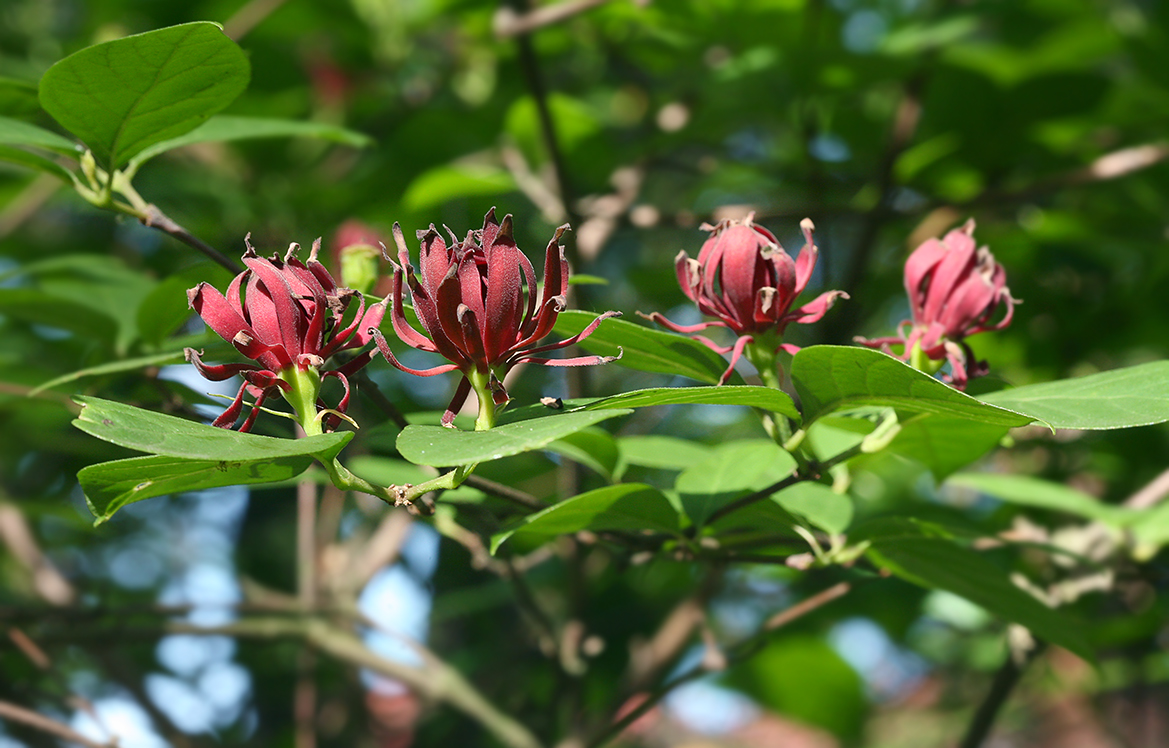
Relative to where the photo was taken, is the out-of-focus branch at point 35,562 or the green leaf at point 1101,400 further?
the out-of-focus branch at point 35,562

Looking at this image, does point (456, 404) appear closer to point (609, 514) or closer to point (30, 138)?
point (609, 514)

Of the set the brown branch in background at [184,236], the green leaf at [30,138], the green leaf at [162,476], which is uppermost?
the green leaf at [30,138]

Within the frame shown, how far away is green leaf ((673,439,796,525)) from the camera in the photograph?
826mm

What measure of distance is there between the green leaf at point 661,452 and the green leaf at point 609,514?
0.21 metres

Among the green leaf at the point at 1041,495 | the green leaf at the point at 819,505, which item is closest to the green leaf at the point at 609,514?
the green leaf at the point at 819,505

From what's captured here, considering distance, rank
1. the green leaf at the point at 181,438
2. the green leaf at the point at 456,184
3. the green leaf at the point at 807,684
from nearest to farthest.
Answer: the green leaf at the point at 181,438
the green leaf at the point at 456,184
the green leaf at the point at 807,684

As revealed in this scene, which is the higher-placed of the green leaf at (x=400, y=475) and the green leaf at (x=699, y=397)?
the green leaf at (x=699, y=397)

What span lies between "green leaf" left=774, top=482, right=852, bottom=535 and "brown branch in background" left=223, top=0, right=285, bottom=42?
110cm

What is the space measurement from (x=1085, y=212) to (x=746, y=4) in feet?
2.43

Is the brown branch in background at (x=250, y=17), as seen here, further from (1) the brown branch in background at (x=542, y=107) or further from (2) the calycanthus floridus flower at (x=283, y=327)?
(2) the calycanthus floridus flower at (x=283, y=327)

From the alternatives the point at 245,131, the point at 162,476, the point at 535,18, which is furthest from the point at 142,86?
the point at 535,18

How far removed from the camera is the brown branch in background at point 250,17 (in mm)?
1483

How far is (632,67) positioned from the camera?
7.02ft

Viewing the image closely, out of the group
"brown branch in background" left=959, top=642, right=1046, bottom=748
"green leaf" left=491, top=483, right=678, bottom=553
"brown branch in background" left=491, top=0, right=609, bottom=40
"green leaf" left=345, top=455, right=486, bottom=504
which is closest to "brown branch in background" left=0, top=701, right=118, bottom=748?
"green leaf" left=345, top=455, right=486, bottom=504
